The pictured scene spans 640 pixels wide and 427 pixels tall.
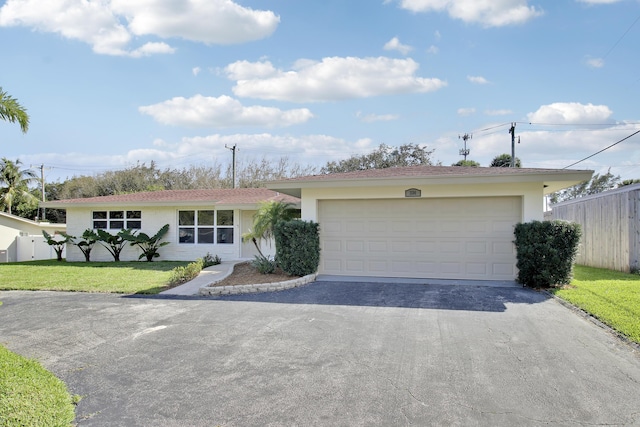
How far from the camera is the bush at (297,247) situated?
10.6 metres

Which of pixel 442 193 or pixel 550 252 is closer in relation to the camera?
pixel 550 252

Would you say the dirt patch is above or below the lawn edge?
above

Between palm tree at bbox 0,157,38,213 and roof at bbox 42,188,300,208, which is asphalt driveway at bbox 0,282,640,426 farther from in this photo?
palm tree at bbox 0,157,38,213

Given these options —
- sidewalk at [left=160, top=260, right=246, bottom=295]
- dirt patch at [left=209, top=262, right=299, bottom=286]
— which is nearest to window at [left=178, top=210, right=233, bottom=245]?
sidewalk at [left=160, top=260, right=246, bottom=295]

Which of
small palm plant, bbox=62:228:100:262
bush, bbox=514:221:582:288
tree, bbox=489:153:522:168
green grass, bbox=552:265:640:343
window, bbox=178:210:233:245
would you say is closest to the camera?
green grass, bbox=552:265:640:343

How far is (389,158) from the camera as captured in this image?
35719 mm

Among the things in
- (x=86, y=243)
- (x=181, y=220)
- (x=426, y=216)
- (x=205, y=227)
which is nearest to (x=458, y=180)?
(x=426, y=216)

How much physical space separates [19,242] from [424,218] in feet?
79.5

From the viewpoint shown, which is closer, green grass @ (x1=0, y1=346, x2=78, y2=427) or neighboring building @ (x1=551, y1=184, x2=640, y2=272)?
green grass @ (x1=0, y1=346, x2=78, y2=427)

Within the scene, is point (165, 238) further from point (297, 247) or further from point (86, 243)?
point (297, 247)

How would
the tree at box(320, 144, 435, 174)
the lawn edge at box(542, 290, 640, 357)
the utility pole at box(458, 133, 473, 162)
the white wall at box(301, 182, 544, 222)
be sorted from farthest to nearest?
1. the utility pole at box(458, 133, 473, 162)
2. the tree at box(320, 144, 435, 174)
3. the white wall at box(301, 182, 544, 222)
4. the lawn edge at box(542, 290, 640, 357)

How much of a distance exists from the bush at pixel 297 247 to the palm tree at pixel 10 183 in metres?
34.6

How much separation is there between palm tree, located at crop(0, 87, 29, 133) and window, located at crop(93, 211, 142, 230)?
41.0 feet

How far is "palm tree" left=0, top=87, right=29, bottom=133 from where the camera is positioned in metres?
6.29
